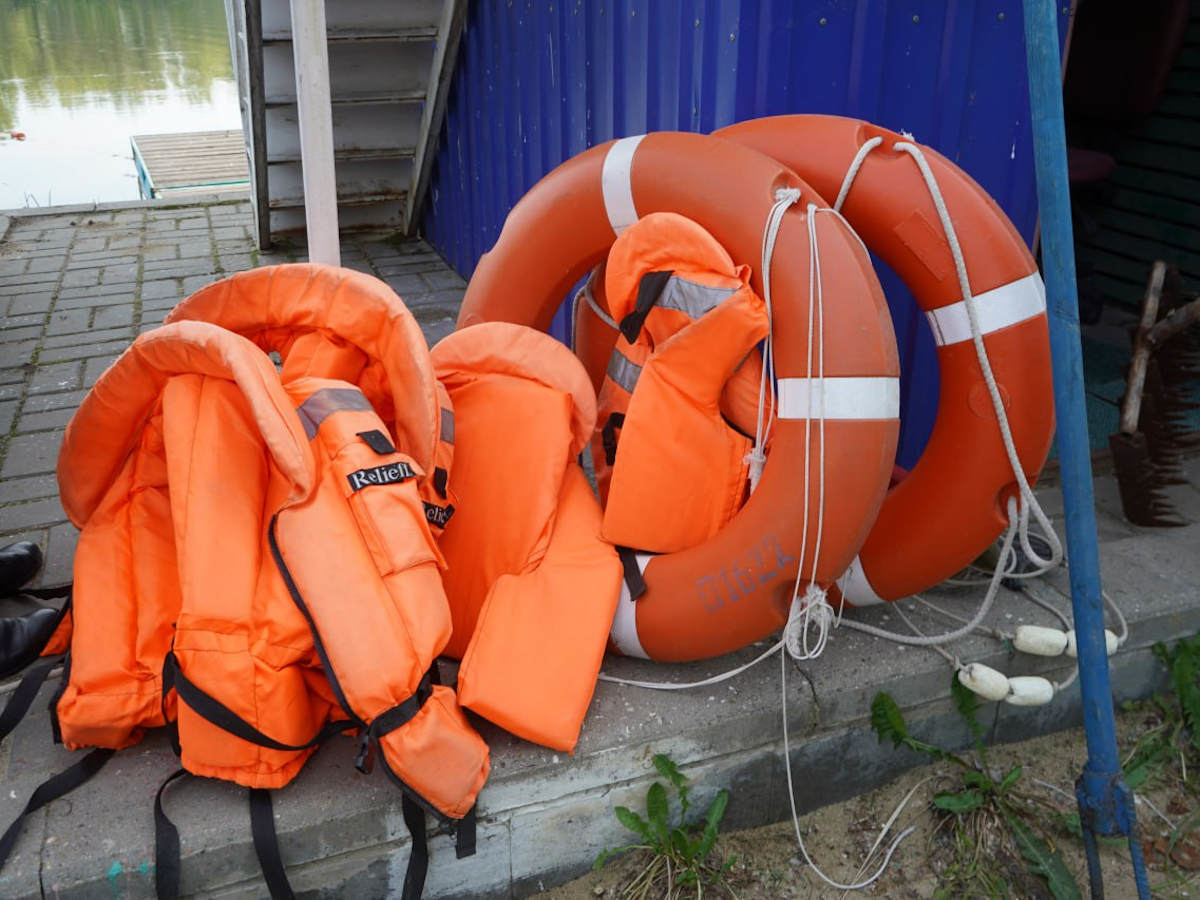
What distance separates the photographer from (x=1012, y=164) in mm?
2602

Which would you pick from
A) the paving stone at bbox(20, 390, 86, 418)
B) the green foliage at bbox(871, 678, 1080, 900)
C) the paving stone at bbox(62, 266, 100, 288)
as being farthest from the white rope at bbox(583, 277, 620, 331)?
the paving stone at bbox(62, 266, 100, 288)

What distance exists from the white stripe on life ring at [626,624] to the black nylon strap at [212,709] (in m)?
0.68

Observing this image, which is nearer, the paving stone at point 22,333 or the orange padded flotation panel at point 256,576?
the orange padded flotation panel at point 256,576

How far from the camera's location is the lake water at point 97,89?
30.1 feet

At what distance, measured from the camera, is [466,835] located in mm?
1804

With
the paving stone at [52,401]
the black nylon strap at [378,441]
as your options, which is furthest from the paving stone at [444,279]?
the black nylon strap at [378,441]

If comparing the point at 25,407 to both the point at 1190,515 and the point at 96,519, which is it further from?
the point at 1190,515

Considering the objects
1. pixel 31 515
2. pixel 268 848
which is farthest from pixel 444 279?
pixel 268 848

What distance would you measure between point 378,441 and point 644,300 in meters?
0.64

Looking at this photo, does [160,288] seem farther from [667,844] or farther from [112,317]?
[667,844]

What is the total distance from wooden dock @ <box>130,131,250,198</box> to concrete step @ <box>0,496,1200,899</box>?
234 inches

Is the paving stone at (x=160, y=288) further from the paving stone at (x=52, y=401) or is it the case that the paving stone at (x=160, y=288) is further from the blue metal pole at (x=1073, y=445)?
the blue metal pole at (x=1073, y=445)

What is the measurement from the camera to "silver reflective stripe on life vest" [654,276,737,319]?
1.98 m

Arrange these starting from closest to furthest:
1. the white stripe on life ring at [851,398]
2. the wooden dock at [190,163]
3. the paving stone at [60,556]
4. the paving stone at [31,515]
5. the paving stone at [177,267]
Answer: the white stripe on life ring at [851,398], the paving stone at [60,556], the paving stone at [31,515], the paving stone at [177,267], the wooden dock at [190,163]
